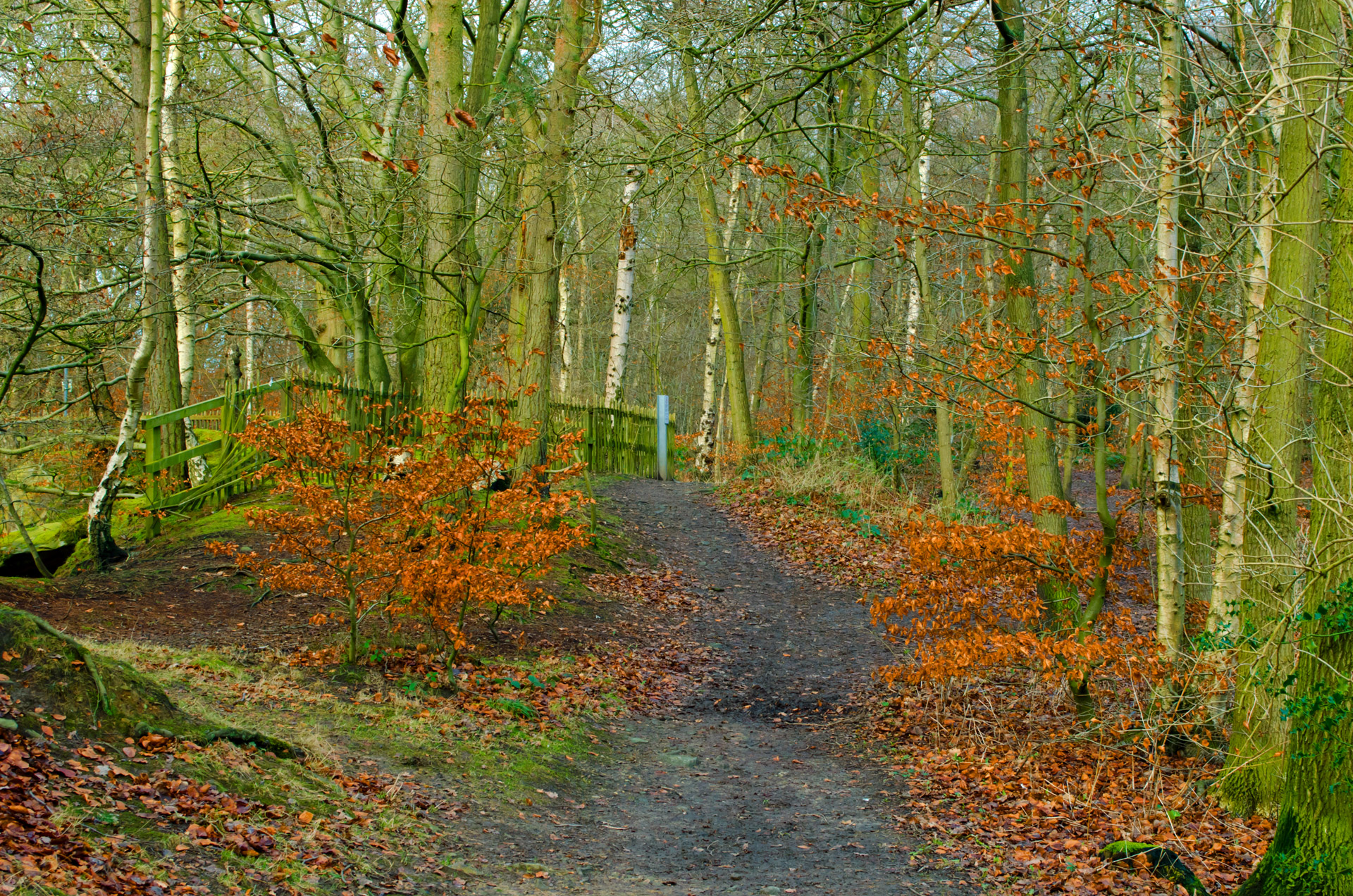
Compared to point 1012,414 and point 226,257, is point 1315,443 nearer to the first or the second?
point 1012,414

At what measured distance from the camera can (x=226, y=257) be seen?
1077 centimetres

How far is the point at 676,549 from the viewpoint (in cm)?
1402

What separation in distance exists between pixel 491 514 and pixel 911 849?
13.0 ft

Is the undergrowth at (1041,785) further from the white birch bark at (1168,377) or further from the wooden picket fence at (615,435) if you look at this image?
the wooden picket fence at (615,435)

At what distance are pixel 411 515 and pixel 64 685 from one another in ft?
9.67

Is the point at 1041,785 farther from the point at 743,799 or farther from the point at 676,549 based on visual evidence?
the point at 676,549

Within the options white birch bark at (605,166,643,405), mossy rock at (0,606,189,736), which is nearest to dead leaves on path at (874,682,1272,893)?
mossy rock at (0,606,189,736)

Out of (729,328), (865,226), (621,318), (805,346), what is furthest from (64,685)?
(621,318)

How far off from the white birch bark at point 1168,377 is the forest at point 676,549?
0.03 metres

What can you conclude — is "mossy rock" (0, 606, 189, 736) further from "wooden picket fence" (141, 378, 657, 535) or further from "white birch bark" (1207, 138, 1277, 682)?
"white birch bark" (1207, 138, 1277, 682)

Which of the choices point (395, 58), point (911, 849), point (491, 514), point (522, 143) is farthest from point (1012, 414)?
point (522, 143)

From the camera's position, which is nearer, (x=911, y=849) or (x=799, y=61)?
(x=911, y=849)

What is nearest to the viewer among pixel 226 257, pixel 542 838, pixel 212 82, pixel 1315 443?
pixel 1315 443

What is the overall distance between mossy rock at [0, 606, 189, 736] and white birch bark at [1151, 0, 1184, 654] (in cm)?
567
